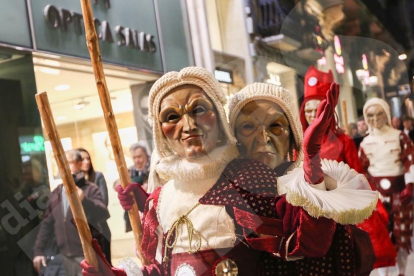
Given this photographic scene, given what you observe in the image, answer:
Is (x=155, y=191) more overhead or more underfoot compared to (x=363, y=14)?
more underfoot

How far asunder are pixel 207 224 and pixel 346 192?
22 centimetres

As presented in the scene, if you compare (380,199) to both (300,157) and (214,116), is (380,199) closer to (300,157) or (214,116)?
(300,157)

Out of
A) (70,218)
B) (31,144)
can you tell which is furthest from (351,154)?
(31,144)

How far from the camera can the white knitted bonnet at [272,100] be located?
776 millimetres

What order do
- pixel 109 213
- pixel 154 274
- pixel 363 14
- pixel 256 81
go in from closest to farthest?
pixel 363 14, pixel 256 81, pixel 154 274, pixel 109 213

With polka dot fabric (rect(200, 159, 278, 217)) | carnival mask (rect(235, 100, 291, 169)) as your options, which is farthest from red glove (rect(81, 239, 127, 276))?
carnival mask (rect(235, 100, 291, 169))

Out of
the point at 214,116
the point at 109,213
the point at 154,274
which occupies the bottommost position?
the point at 154,274

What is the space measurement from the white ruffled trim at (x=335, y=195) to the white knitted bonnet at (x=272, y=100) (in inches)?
2.2

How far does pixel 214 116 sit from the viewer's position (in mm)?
822

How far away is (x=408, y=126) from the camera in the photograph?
28.1 inches

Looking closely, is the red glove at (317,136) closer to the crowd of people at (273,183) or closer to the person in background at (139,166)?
the crowd of people at (273,183)

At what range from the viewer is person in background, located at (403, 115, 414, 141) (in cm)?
71

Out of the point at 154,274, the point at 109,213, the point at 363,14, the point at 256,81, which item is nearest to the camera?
the point at 363,14

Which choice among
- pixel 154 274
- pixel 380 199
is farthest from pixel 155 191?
pixel 380 199
